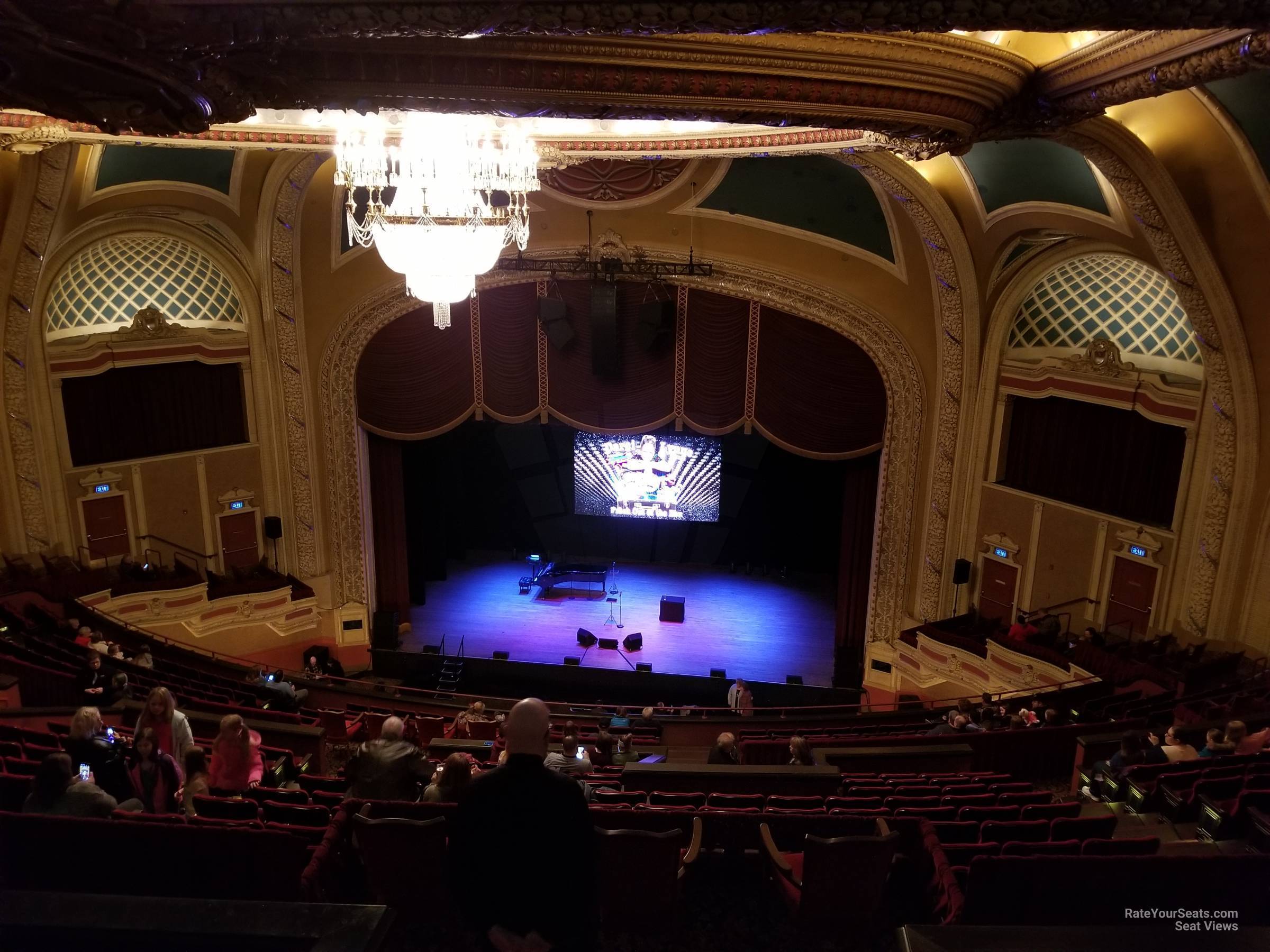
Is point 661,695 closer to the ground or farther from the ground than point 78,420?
closer to the ground

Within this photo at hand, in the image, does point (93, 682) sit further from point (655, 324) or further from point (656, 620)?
point (656, 620)

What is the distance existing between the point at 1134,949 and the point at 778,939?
202 cm

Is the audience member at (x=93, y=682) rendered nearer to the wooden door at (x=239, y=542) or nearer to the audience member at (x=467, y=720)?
the audience member at (x=467, y=720)

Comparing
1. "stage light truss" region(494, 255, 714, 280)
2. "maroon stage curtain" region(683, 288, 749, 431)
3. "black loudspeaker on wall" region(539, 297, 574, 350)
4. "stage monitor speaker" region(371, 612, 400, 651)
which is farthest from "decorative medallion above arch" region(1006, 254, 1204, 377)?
"stage monitor speaker" region(371, 612, 400, 651)

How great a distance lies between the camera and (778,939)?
3.35 m

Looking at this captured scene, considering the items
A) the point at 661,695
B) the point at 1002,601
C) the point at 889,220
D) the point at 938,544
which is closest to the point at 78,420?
the point at 661,695

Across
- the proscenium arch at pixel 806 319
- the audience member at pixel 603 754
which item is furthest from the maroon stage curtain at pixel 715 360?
the audience member at pixel 603 754

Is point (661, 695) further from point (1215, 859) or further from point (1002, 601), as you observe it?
point (1215, 859)

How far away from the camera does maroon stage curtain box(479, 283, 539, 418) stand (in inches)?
524

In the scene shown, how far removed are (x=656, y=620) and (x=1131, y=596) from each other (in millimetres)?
7245

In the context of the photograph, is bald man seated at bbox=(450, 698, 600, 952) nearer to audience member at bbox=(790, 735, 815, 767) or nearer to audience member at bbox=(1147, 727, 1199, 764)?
audience member at bbox=(790, 735, 815, 767)

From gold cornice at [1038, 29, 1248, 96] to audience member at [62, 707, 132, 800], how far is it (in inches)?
238

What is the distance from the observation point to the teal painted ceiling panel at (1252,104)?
607 centimetres

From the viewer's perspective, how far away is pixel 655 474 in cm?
1603
